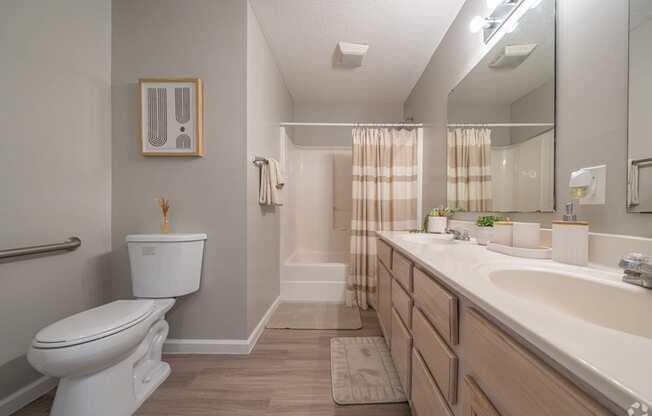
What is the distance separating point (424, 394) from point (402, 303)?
1.18 ft

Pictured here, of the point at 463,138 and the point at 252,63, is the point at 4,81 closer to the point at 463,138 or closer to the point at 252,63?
the point at 252,63

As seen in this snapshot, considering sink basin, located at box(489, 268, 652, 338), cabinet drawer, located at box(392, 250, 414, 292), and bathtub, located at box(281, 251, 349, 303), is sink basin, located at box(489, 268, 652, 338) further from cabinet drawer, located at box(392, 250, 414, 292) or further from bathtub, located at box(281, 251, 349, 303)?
bathtub, located at box(281, 251, 349, 303)

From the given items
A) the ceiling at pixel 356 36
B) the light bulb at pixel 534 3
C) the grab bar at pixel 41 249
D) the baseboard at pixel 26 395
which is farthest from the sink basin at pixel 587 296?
the baseboard at pixel 26 395

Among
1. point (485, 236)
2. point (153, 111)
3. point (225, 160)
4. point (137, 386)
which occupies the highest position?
point (153, 111)

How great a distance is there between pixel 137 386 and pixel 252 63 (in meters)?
2.00

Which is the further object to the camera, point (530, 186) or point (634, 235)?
point (530, 186)

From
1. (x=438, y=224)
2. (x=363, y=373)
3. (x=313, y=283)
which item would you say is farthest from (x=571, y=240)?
(x=313, y=283)

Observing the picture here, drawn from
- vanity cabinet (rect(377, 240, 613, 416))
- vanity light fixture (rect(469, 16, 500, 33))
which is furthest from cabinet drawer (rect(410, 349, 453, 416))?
vanity light fixture (rect(469, 16, 500, 33))

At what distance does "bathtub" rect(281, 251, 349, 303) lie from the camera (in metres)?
2.42

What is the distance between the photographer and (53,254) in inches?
49.7

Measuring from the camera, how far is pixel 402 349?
44.1 inches

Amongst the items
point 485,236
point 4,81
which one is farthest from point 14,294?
point 485,236

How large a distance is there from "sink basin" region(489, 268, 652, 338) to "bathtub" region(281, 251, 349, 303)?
1.80 m

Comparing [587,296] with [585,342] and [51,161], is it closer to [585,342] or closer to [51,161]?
[585,342]
